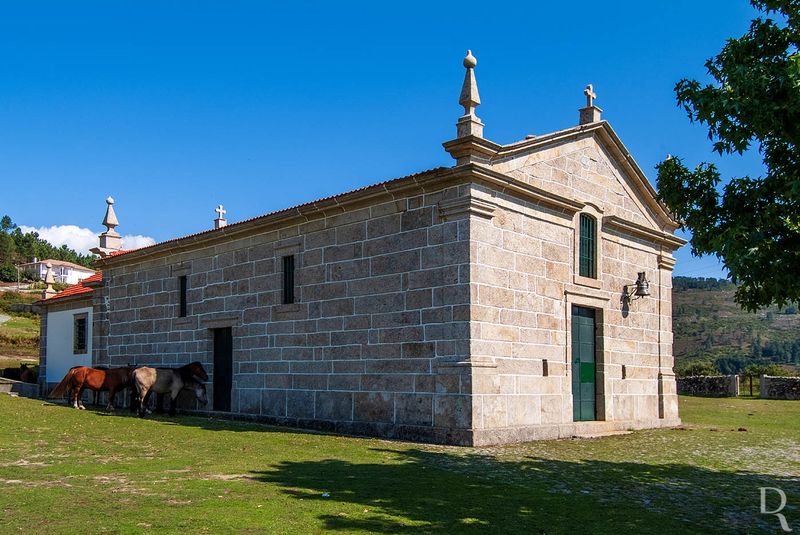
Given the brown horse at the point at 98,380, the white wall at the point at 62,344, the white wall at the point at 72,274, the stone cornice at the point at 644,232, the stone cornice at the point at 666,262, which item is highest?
the white wall at the point at 72,274

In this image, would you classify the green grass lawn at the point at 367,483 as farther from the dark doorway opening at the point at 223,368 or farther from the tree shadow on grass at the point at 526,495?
the dark doorway opening at the point at 223,368

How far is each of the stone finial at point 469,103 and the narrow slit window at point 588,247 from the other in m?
3.98

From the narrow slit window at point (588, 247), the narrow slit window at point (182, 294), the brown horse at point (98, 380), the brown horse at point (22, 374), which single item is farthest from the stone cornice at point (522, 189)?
the brown horse at point (22, 374)

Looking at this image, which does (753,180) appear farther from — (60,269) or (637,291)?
(60,269)

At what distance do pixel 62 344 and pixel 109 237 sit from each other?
15.3 ft

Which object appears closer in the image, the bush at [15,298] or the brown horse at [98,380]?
the brown horse at [98,380]

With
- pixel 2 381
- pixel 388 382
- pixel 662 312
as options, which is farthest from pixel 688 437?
pixel 2 381

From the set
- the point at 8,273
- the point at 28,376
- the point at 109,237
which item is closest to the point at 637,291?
the point at 109,237

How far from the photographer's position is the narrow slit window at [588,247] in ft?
50.1

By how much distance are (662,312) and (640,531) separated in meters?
12.3

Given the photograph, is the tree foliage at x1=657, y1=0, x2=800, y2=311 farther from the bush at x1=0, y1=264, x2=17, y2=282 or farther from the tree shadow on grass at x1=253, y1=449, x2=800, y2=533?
the bush at x1=0, y1=264, x2=17, y2=282

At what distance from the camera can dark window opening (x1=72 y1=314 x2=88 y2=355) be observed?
2427 cm

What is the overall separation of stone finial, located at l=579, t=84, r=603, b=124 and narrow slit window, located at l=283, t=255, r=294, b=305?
721cm

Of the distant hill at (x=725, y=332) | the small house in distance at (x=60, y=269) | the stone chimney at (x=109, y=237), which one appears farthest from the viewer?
the small house in distance at (x=60, y=269)
